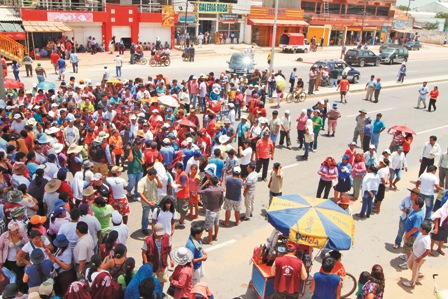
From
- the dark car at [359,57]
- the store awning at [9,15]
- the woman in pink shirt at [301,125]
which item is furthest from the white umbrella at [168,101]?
the dark car at [359,57]

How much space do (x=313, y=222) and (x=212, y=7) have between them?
4304 cm

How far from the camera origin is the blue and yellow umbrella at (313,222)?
22.6 feet

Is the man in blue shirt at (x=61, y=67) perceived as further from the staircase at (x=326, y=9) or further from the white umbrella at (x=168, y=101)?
the staircase at (x=326, y=9)

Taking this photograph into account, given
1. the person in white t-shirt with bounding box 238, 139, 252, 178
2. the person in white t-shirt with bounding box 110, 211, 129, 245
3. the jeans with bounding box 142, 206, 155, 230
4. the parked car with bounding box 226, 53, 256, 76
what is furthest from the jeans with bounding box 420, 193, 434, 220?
the parked car with bounding box 226, 53, 256, 76

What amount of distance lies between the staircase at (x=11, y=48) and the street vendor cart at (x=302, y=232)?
85.3 feet

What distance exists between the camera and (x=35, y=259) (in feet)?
20.2

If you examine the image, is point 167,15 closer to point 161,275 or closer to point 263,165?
point 263,165

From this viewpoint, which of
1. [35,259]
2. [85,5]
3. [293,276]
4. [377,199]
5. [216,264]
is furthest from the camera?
[85,5]

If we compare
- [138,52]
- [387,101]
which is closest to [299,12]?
[138,52]

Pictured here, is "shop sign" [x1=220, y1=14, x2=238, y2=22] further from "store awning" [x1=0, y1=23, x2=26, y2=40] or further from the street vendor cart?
the street vendor cart

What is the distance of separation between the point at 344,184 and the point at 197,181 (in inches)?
159

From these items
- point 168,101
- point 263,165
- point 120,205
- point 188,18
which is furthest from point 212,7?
point 120,205

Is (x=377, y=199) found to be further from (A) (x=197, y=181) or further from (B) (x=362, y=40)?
(B) (x=362, y=40)

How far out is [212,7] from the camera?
4662cm
